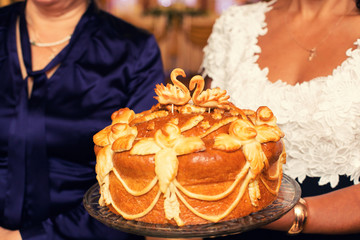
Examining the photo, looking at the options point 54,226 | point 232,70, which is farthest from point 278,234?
point 54,226

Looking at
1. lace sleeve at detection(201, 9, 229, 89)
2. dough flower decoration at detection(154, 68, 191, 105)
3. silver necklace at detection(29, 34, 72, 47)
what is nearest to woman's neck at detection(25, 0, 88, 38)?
silver necklace at detection(29, 34, 72, 47)

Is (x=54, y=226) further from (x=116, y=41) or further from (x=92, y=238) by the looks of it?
(x=116, y=41)

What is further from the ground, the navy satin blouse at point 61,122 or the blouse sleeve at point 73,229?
the navy satin blouse at point 61,122

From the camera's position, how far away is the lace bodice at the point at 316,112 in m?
1.55

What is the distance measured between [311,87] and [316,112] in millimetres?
113

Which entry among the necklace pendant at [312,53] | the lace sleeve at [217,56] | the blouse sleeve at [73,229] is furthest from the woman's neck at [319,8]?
the blouse sleeve at [73,229]

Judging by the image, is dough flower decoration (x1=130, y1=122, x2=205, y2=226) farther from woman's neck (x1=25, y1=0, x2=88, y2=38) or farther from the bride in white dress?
→ woman's neck (x1=25, y1=0, x2=88, y2=38)

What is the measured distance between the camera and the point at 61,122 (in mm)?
1768

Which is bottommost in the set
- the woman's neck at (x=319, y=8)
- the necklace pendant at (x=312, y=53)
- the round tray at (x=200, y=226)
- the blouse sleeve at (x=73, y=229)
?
the blouse sleeve at (x=73, y=229)

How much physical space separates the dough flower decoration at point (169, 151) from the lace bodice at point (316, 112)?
2.44 ft

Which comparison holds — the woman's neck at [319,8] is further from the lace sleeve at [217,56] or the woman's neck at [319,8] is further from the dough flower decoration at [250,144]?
the dough flower decoration at [250,144]

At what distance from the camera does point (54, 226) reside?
67.6 inches

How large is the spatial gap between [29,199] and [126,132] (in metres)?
0.89

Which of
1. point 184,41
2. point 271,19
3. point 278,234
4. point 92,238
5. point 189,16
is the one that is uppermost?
point 271,19
